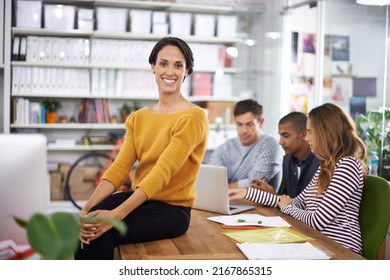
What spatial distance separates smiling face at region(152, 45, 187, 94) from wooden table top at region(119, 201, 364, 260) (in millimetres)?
493

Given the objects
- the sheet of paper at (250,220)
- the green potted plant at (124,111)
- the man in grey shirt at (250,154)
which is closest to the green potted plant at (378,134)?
the man in grey shirt at (250,154)

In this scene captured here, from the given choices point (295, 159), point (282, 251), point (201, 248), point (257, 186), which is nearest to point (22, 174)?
point (201, 248)

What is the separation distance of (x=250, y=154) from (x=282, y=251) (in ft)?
5.36

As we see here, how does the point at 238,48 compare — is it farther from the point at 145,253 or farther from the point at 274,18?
the point at 145,253

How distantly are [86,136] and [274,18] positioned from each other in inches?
74.4

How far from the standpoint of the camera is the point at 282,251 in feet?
5.52

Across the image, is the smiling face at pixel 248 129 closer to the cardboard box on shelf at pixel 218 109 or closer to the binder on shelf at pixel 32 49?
the cardboard box on shelf at pixel 218 109

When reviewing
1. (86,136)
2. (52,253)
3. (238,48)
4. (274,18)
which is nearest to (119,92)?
(86,136)

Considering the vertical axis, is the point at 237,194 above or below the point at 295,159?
below

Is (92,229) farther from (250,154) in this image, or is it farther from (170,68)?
(250,154)

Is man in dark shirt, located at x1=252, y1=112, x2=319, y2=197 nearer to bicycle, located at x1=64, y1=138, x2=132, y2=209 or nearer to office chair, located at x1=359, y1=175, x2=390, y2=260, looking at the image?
office chair, located at x1=359, y1=175, x2=390, y2=260

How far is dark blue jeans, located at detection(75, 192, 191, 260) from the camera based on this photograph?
1762 mm

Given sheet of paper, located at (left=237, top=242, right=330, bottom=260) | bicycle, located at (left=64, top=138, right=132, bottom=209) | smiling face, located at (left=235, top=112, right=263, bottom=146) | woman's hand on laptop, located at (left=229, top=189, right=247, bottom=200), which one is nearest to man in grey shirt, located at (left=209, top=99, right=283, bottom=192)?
smiling face, located at (left=235, top=112, right=263, bottom=146)
